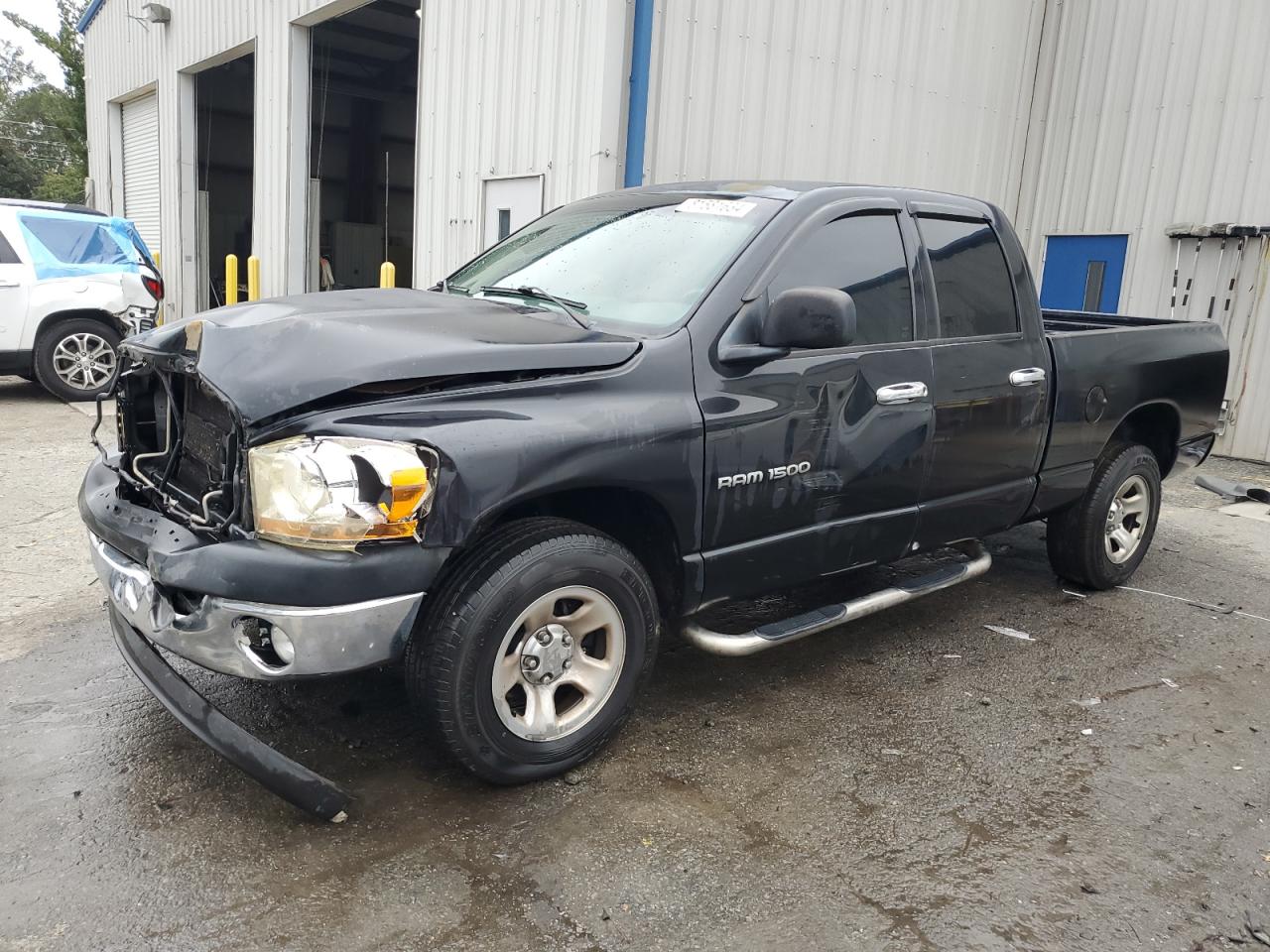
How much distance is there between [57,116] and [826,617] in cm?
5090

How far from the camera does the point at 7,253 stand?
9055 millimetres

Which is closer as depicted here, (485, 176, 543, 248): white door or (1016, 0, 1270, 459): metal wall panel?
(485, 176, 543, 248): white door

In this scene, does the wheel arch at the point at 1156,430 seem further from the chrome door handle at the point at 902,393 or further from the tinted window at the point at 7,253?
the tinted window at the point at 7,253

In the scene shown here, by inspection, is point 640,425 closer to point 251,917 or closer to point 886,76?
point 251,917

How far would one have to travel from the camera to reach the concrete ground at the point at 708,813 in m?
2.40

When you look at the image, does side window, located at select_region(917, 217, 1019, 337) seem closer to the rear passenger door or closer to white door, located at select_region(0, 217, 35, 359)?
the rear passenger door

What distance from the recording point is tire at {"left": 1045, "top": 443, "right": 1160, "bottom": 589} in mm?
4855

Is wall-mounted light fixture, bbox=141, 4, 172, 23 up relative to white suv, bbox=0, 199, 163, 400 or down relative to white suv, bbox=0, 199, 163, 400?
up

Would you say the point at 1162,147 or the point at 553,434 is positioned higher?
the point at 1162,147

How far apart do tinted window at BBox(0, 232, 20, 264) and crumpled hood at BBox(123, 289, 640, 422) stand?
729 cm

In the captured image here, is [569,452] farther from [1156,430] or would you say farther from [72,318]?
[72,318]

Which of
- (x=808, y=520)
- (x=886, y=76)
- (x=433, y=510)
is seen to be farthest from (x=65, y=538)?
(x=886, y=76)

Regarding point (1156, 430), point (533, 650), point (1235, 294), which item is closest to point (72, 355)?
point (533, 650)

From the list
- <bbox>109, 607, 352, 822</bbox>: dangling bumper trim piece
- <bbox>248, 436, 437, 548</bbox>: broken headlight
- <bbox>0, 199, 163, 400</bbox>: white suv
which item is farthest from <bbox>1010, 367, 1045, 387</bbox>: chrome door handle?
<bbox>0, 199, 163, 400</bbox>: white suv
